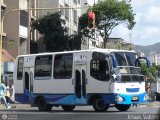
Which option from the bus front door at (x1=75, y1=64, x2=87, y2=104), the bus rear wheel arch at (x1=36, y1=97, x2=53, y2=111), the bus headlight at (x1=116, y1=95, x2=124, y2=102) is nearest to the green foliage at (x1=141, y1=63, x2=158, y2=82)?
the bus headlight at (x1=116, y1=95, x2=124, y2=102)

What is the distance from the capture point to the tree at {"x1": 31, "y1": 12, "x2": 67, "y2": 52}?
58.8 m

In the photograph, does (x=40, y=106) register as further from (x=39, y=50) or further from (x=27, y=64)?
(x=39, y=50)

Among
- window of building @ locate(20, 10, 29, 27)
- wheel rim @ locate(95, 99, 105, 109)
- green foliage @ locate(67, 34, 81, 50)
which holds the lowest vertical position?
wheel rim @ locate(95, 99, 105, 109)

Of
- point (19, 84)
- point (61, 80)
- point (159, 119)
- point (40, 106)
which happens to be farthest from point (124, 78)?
point (159, 119)

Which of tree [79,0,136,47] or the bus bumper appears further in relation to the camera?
tree [79,0,136,47]

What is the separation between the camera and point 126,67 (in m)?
22.2

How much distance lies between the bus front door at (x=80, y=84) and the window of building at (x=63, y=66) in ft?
1.67

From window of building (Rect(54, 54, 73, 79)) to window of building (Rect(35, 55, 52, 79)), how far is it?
477 millimetres

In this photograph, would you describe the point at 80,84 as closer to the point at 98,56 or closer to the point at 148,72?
the point at 98,56

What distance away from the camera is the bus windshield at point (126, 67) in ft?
72.0

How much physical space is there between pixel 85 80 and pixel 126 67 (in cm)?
211

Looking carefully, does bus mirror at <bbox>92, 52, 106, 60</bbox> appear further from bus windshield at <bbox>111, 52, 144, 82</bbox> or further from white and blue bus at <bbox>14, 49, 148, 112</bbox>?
bus windshield at <bbox>111, 52, 144, 82</bbox>

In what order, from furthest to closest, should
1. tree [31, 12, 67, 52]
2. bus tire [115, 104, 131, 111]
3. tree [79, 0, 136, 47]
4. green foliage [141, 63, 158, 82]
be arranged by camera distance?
1. tree [79, 0, 136, 47]
2. tree [31, 12, 67, 52]
3. green foliage [141, 63, 158, 82]
4. bus tire [115, 104, 131, 111]

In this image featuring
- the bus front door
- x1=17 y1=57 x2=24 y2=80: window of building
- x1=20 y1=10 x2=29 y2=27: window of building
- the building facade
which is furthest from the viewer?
x1=20 y1=10 x2=29 y2=27: window of building
